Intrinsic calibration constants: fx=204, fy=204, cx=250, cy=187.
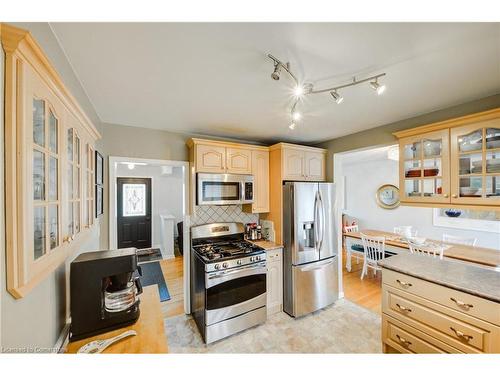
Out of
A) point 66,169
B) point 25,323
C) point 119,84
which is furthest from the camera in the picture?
point 119,84

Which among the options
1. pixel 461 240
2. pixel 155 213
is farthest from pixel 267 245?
pixel 155 213

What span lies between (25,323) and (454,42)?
2326 millimetres

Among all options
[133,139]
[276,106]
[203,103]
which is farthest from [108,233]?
[276,106]

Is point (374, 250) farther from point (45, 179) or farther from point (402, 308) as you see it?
point (45, 179)

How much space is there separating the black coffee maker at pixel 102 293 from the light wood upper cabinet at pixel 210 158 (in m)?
1.38

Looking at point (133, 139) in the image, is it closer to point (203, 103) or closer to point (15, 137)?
point (203, 103)

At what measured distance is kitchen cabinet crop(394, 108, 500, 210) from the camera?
5.46 feet

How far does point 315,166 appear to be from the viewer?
3162 mm

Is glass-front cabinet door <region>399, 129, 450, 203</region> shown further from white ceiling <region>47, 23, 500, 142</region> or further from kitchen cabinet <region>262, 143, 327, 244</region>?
kitchen cabinet <region>262, 143, 327, 244</region>

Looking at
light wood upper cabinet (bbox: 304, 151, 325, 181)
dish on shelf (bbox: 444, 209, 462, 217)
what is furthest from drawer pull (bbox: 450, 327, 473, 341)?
dish on shelf (bbox: 444, 209, 462, 217)

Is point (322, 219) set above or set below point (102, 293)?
above

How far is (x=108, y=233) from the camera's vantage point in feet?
7.64

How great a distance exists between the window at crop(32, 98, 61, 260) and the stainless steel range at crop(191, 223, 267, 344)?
4.93 feet

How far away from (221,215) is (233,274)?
90 centimetres
